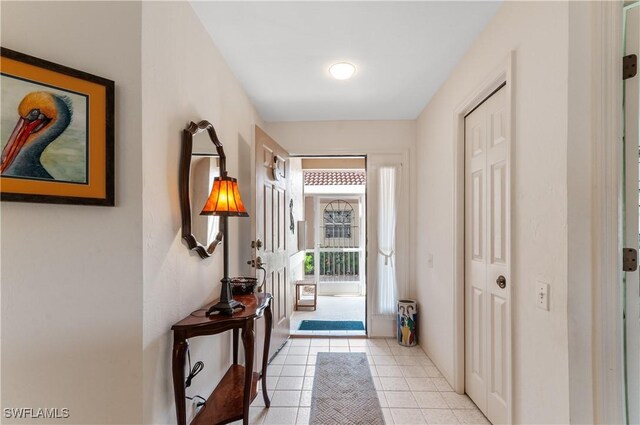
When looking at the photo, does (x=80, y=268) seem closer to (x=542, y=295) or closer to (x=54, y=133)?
(x=54, y=133)

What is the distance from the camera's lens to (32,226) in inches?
41.0

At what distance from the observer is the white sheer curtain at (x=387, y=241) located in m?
3.36

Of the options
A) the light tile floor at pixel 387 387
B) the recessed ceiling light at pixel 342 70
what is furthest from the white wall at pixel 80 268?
the recessed ceiling light at pixel 342 70

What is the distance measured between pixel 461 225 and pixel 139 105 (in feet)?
7.22

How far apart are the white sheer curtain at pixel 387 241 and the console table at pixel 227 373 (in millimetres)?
1771

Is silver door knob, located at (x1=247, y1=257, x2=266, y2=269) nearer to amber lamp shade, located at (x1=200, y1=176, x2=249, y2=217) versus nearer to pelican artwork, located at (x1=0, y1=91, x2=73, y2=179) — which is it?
amber lamp shade, located at (x1=200, y1=176, x2=249, y2=217)

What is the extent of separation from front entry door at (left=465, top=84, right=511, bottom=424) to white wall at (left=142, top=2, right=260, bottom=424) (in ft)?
5.74

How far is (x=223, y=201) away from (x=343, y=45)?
4.37ft

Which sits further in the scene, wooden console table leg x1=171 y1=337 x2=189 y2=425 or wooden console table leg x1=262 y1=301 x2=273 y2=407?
wooden console table leg x1=262 y1=301 x2=273 y2=407

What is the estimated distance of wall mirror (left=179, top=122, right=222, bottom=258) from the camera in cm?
152

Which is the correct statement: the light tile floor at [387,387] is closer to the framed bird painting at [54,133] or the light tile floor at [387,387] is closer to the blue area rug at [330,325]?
the blue area rug at [330,325]

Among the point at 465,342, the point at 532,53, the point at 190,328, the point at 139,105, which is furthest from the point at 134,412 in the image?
the point at 532,53

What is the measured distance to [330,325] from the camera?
3832mm

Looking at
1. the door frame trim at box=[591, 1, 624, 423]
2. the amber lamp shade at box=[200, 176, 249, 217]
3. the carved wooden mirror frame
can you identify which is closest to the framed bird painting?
the carved wooden mirror frame
